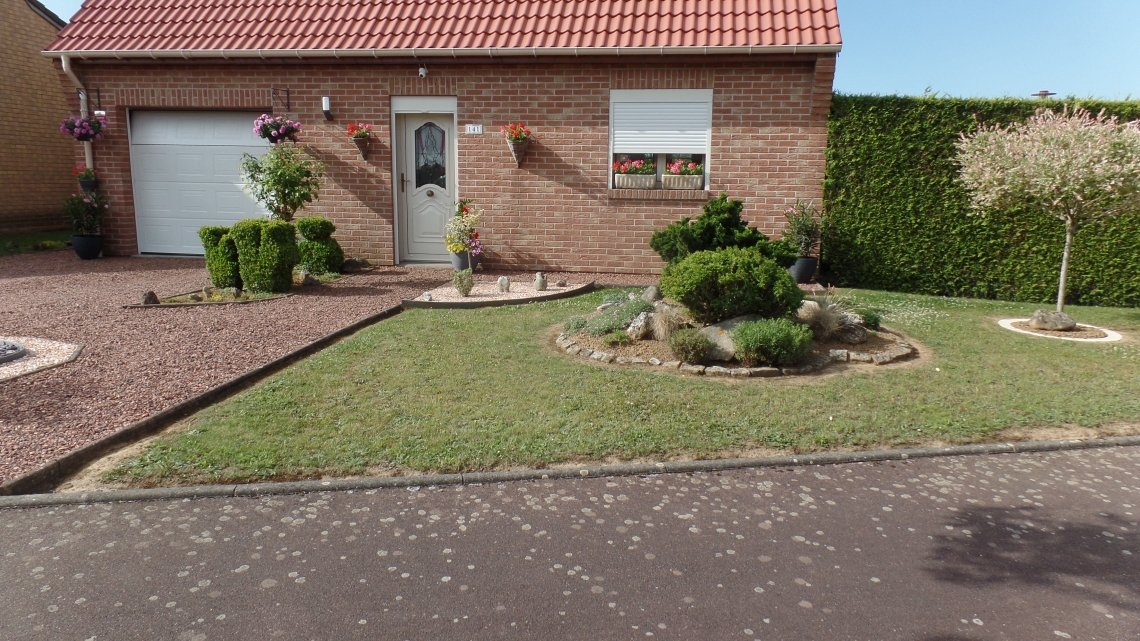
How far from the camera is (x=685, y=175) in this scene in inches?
461

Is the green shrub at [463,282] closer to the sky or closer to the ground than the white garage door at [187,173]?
closer to the ground

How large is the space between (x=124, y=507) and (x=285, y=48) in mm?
9645

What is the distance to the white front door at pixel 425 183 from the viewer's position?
12414 millimetres

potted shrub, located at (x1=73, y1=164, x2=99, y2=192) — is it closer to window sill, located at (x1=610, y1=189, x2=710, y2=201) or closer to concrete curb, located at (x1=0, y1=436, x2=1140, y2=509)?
window sill, located at (x1=610, y1=189, x2=710, y2=201)

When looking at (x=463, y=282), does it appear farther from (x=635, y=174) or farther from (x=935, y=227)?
(x=935, y=227)

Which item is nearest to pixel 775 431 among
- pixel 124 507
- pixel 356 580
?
pixel 356 580

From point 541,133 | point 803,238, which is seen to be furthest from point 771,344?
point 541,133

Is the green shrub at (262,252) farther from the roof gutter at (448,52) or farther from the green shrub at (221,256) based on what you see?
the roof gutter at (448,52)

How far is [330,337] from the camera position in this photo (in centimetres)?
764

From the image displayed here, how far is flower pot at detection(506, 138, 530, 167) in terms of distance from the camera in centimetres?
1171

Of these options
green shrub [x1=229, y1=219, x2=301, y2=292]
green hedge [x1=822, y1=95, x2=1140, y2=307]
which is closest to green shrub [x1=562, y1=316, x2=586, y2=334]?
green shrub [x1=229, y1=219, x2=301, y2=292]

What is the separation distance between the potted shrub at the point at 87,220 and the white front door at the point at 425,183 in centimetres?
511

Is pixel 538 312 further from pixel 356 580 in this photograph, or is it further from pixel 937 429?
pixel 356 580

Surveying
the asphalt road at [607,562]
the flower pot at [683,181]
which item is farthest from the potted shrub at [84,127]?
the asphalt road at [607,562]
